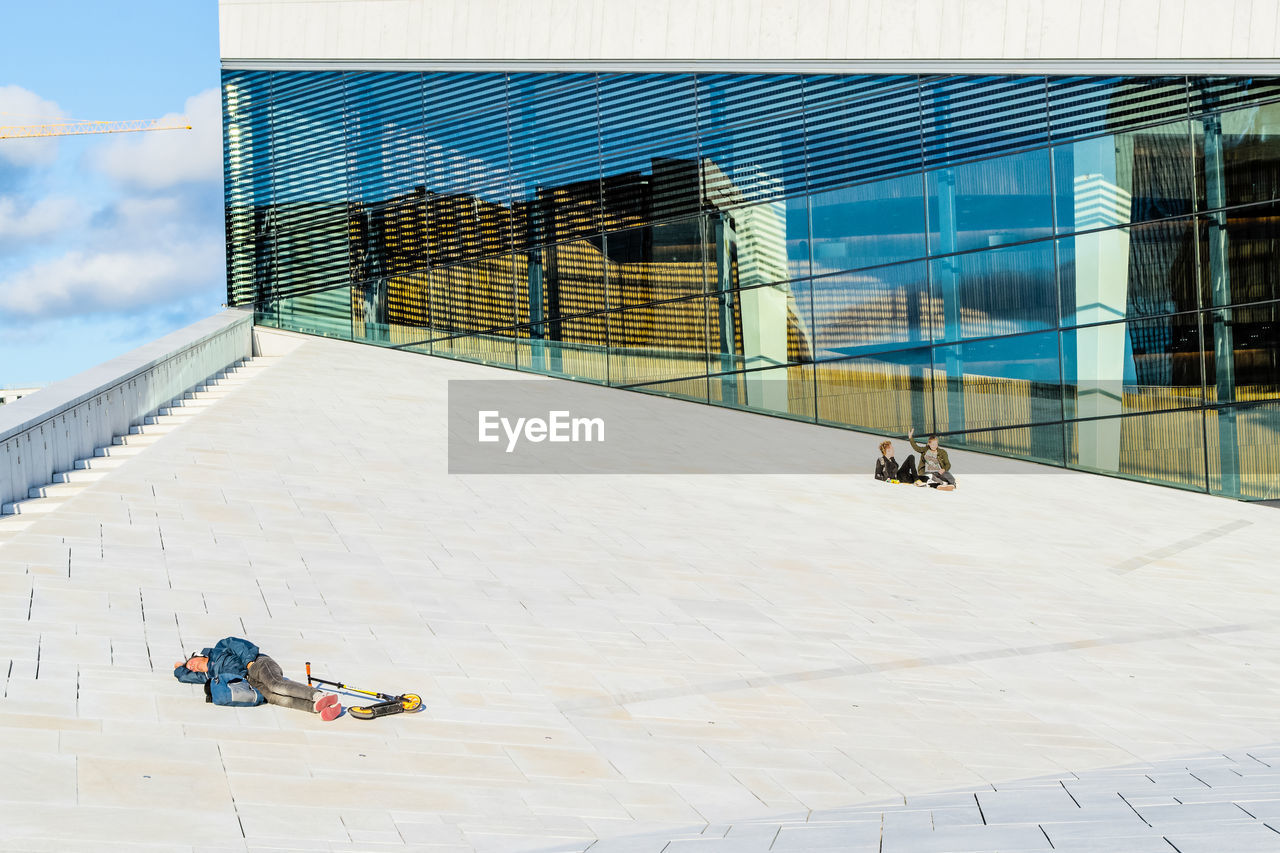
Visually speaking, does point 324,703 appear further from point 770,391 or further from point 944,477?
point 770,391

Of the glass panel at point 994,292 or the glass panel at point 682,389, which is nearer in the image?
the glass panel at point 994,292

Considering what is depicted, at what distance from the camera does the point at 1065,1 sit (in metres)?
18.7

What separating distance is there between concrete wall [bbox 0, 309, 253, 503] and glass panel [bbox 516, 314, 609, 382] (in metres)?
5.97

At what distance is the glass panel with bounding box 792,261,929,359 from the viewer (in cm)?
1992

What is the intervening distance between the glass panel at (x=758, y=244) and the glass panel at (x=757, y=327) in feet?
0.79

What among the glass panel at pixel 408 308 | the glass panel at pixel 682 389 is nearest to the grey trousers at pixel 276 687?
the glass panel at pixel 682 389

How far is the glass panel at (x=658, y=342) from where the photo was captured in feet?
72.9

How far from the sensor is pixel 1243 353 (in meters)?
17.5

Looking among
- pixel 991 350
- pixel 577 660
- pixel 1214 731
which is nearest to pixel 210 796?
pixel 577 660

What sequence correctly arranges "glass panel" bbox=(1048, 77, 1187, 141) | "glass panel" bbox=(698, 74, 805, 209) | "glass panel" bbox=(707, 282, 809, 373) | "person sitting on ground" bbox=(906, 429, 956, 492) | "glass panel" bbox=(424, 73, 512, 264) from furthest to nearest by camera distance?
"glass panel" bbox=(424, 73, 512, 264) < "glass panel" bbox=(707, 282, 809, 373) < "glass panel" bbox=(698, 74, 805, 209) < "glass panel" bbox=(1048, 77, 1187, 141) < "person sitting on ground" bbox=(906, 429, 956, 492)

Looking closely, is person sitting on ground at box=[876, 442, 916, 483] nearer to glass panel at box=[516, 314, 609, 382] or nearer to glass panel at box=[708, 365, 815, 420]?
glass panel at box=[708, 365, 815, 420]

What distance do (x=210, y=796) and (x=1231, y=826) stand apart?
4.10 meters

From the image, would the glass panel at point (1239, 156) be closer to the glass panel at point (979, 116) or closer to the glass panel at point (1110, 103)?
the glass panel at point (1110, 103)

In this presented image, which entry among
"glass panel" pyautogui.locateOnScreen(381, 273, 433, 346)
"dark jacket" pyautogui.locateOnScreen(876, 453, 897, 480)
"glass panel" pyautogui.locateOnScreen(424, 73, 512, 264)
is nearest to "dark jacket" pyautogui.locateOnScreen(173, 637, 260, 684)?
"dark jacket" pyautogui.locateOnScreen(876, 453, 897, 480)
